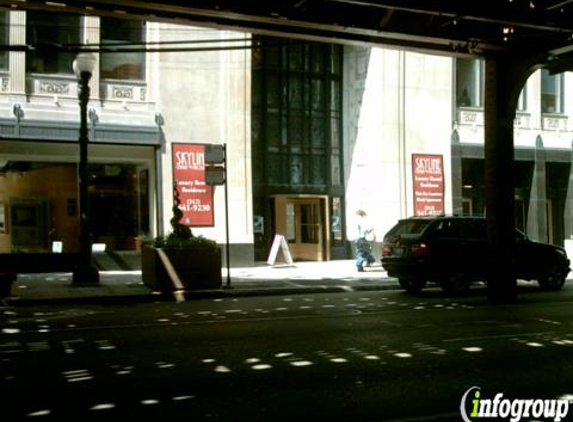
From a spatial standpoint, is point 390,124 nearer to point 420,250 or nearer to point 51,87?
point 420,250

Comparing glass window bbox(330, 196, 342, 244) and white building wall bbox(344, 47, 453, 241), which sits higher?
white building wall bbox(344, 47, 453, 241)

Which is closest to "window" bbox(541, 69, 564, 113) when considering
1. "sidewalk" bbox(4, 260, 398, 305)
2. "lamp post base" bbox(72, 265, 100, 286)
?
"sidewalk" bbox(4, 260, 398, 305)

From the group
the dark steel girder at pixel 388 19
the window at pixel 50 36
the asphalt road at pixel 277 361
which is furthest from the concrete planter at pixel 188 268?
the window at pixel 50 36

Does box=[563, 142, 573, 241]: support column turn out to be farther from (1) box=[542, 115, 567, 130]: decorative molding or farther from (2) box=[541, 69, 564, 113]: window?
(2) box=[541, 69, 564, 113]: window

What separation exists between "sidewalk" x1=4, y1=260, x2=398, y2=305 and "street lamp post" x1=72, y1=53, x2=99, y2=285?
1.24ft

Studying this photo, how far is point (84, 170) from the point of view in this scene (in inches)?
621

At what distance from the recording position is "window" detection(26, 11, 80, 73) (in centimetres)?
1873

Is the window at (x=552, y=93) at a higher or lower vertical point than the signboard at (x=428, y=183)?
higher

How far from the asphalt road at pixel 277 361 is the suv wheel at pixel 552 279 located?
4.21 meters

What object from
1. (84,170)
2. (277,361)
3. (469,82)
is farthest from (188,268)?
(469,82)

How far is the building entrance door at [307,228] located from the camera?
77.0 ft

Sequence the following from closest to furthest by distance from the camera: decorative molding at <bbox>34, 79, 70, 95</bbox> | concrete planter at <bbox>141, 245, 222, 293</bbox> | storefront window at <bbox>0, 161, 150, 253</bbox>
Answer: concrete planter at <bbox>141, 245, 222, 293</bbox> < decorative molding at <bbox>34, 79, 70, 95</bbox> < storefront window at <bbox>0, 161, 150, 253</bbox>

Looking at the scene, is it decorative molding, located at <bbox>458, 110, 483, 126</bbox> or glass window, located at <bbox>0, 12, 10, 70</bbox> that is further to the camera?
decorative molding, located at <bbox>458, 110, 483, 126</bbox>

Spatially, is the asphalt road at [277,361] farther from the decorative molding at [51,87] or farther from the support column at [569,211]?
the support column at [569,211]
